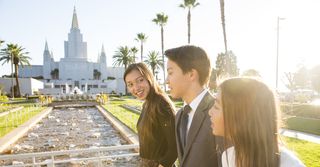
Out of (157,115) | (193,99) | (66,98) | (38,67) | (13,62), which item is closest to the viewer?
(193,99)

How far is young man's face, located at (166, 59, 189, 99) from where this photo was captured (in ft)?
8.50

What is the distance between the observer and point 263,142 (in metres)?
1.54

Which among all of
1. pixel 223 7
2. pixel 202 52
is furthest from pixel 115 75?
pixel 202 52

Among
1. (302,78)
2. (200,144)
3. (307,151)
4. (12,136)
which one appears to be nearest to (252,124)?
(200,144)

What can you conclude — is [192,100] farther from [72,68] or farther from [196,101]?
[72,68]

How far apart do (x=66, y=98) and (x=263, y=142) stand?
4300cm

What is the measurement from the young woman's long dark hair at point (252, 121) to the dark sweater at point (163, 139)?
4.27 feet

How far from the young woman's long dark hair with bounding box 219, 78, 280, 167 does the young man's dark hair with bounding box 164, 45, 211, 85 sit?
88cm

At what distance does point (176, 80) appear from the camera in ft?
8.59

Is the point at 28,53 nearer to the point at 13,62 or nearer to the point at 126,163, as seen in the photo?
the point at 13,62

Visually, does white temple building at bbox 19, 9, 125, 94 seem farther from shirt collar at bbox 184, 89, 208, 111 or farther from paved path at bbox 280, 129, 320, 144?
shirt collar at bbox 184, 89, 208, 111

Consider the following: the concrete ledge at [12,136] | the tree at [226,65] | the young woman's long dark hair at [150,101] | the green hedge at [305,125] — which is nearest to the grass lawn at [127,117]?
the concrete ledge at [12,136]

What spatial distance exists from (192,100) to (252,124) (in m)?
0.97

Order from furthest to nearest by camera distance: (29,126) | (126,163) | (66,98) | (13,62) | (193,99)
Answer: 1. (13,62)
2. (66,98)
3. (29,126)
4. (126,163)
5. (193,99)
